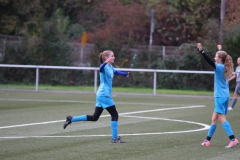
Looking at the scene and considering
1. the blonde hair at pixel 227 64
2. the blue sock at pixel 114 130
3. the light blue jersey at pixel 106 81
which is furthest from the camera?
the light blue jersey at pixel 106 81

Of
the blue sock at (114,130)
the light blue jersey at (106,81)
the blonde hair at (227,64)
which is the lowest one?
the blue sock at (114,130)

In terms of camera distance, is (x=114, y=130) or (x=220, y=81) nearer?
(x=220, y=81)

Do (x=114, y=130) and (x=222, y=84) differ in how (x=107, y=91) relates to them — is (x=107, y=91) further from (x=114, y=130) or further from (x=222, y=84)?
(x=222, y=84)

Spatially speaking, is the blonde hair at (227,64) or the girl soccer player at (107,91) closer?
the blonde hair at (227,64)

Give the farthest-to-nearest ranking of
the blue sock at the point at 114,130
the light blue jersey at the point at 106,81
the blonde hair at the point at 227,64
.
A: the light blue jersey at the point at 106,81 < the blue sock at the point at 114,130 < the blonde hair at the point at 227,64

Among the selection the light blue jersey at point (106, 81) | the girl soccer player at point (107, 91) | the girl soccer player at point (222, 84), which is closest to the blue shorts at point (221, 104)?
the girl soccer player at point (222, 84)

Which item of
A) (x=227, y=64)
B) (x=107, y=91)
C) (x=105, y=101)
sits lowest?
(x=105, y=101)

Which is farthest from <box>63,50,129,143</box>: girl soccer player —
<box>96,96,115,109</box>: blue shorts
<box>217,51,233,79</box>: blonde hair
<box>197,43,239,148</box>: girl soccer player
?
<box>217,51,233,79</box>: blonde hair

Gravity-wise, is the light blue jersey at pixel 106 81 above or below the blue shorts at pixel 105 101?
above

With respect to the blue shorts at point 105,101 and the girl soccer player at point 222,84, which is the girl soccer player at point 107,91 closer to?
the blue shorts at point 105,101

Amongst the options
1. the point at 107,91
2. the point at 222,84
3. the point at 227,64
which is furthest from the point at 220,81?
the point at 107,91

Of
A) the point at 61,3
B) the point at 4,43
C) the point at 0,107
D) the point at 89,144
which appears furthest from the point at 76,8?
the point at 89,144

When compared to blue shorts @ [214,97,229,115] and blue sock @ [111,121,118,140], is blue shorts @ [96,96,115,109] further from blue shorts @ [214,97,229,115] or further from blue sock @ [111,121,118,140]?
blue shorts @ [214,97,229,115]

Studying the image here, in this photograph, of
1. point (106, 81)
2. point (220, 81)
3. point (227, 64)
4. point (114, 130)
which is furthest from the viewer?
point (106, 81)
